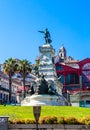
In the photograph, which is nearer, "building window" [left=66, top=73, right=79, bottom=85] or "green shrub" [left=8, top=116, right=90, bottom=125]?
"green shrub" [left=8, top=116, right=90, bottom=125]

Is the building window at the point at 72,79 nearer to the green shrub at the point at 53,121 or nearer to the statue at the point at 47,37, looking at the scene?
the statue at the point at 47,37

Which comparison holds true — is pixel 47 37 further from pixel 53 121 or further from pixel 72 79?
pixel 53 121

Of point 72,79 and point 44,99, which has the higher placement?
point 72,79

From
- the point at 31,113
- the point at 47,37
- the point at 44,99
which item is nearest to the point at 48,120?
the point at 31,113

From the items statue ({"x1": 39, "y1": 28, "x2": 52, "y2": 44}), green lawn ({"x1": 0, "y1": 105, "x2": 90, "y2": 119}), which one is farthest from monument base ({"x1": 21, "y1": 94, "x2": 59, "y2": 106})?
statue ({"x1": 39, "y1": 28, "x2": 52, "y2": 44})

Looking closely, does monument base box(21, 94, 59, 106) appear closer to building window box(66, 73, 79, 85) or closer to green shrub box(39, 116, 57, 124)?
green shrub box(39, 116, 57, 124)

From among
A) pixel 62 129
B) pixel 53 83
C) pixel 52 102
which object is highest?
pixel 53 83

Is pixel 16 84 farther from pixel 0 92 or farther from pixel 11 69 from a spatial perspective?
pixel 11 69

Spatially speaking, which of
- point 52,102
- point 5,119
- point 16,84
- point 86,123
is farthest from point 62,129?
point 16,84

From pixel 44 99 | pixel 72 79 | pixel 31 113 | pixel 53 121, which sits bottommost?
pixel 53 121

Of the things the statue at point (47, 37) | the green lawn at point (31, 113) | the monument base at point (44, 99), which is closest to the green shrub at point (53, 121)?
the green lawn at point (31, 113)

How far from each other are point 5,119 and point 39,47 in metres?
67.4

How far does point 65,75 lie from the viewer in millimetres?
131875

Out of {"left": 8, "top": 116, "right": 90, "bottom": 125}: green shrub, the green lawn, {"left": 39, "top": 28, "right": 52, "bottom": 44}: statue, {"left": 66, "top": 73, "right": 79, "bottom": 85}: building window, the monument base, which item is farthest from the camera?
{"left": 66, "top": 73, "right": 79, "bottom": 85}: building window
